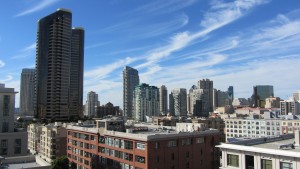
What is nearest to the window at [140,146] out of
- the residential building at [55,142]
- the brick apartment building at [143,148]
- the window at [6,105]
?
the brick apartment building at [143,148]

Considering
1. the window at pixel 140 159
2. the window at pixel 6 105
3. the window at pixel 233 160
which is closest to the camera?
the window at pixel 233 160

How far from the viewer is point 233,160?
40969 mm

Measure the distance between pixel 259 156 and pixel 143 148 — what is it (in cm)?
3197

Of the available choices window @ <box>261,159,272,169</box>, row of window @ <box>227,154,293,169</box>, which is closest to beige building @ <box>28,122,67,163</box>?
row of window @ <box>227,154,293,169</box>

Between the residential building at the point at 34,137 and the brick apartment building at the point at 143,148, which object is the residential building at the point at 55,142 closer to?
the residential building at the point at 34,137

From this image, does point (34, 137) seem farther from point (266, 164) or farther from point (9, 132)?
point (266, 164)

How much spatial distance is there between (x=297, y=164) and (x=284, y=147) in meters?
4.94

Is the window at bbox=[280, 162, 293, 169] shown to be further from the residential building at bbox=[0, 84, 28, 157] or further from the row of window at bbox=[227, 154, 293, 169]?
the residential building at bbox=[0, 84, 28, 157]

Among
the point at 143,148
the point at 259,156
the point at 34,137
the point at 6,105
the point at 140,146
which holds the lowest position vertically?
the point at 34,137

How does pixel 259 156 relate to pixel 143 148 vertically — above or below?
above

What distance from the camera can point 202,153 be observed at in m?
75.9

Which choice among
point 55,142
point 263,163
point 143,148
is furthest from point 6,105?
point 263,163

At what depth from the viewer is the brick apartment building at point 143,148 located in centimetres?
6625

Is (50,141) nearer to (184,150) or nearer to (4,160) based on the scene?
(4,160)
